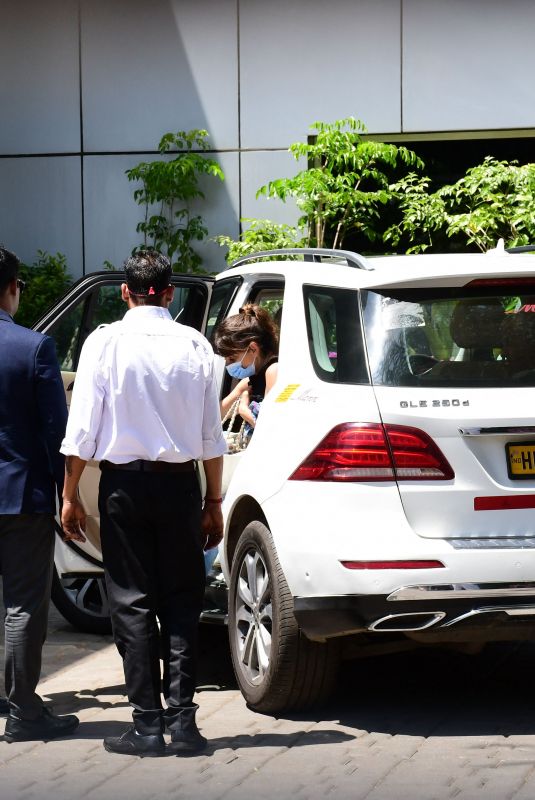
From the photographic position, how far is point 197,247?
15.5 m

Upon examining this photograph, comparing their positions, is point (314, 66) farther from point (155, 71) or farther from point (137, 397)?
point (137, 397)

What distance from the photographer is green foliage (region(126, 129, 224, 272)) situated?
15.0 meters

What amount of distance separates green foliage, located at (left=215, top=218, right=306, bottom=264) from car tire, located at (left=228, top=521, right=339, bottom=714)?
9.06m

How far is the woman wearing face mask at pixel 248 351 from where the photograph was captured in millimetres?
6383

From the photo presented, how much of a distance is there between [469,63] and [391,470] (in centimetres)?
1069

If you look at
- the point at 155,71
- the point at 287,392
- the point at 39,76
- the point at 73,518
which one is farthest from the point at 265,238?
the point at 73,518

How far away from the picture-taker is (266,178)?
15.3 m

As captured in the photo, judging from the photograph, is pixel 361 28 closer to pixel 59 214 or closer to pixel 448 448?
pixel 59 214

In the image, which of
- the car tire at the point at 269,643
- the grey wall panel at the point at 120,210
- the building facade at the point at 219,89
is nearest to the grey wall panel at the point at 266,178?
the building facade at the point at 219,89

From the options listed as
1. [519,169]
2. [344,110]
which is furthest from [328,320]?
[344,110]

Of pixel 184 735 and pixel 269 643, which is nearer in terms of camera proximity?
pixel 184 735

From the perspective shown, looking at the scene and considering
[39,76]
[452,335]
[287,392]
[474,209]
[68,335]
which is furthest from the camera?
[39,76]

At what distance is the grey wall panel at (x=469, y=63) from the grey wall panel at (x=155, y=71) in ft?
6.71

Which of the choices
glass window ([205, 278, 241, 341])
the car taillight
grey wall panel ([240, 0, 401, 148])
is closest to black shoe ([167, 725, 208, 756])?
the car taillight
